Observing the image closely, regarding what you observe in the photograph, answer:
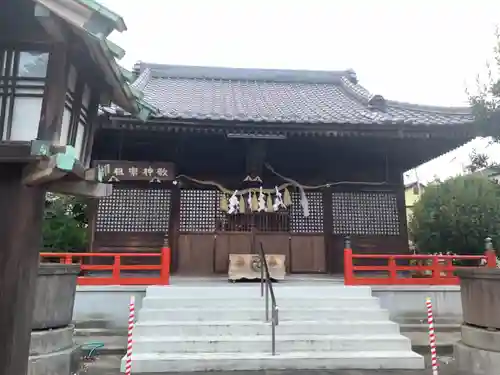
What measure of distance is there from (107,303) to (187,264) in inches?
97.6

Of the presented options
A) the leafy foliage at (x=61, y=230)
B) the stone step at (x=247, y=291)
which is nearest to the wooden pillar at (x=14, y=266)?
the stone step at (x=247, y=291)

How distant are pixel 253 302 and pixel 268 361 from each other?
163 centimetres

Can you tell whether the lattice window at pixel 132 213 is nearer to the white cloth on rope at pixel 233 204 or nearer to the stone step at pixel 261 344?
the white cloth on rope at pixel 233 204

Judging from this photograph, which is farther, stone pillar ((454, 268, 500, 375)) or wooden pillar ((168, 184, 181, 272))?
wooden pillar ((168, 184, 181, 272))

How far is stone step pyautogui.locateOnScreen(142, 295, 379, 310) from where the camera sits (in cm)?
823

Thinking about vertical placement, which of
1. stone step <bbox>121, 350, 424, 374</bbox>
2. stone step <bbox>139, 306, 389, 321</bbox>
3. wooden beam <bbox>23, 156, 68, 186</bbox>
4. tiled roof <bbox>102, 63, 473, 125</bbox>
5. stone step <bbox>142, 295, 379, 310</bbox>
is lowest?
stone step <bbox>121, 350, 424, 374</bbox>

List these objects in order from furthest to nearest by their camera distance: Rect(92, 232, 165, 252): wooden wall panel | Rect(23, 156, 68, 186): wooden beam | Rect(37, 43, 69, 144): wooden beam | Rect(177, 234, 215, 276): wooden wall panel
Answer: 1. Rect(177, 234, 215, 276): wooden wall panel
2. Rect(92, 232, 165, 252): wooden wall panel
3. Rect(37, 43, 69, 144): wooden beam
4. Rect(23, 156, 68, 186): wooden beam

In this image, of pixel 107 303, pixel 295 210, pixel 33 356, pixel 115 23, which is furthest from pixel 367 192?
pixel 115 23

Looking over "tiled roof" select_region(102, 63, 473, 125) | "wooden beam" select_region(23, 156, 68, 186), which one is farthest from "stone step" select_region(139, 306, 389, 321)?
"wooden beam" select_region(23, 156, 68, 186)

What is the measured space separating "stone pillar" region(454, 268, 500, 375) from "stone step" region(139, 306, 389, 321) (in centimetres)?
161

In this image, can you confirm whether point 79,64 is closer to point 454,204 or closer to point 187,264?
point 187,264

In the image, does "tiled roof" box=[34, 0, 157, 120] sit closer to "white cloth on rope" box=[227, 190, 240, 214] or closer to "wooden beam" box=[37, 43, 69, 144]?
"wooden beam" box=[37, 43, 69, 144]

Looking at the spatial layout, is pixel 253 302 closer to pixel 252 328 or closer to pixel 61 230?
pixel 252 328

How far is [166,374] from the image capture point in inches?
258
